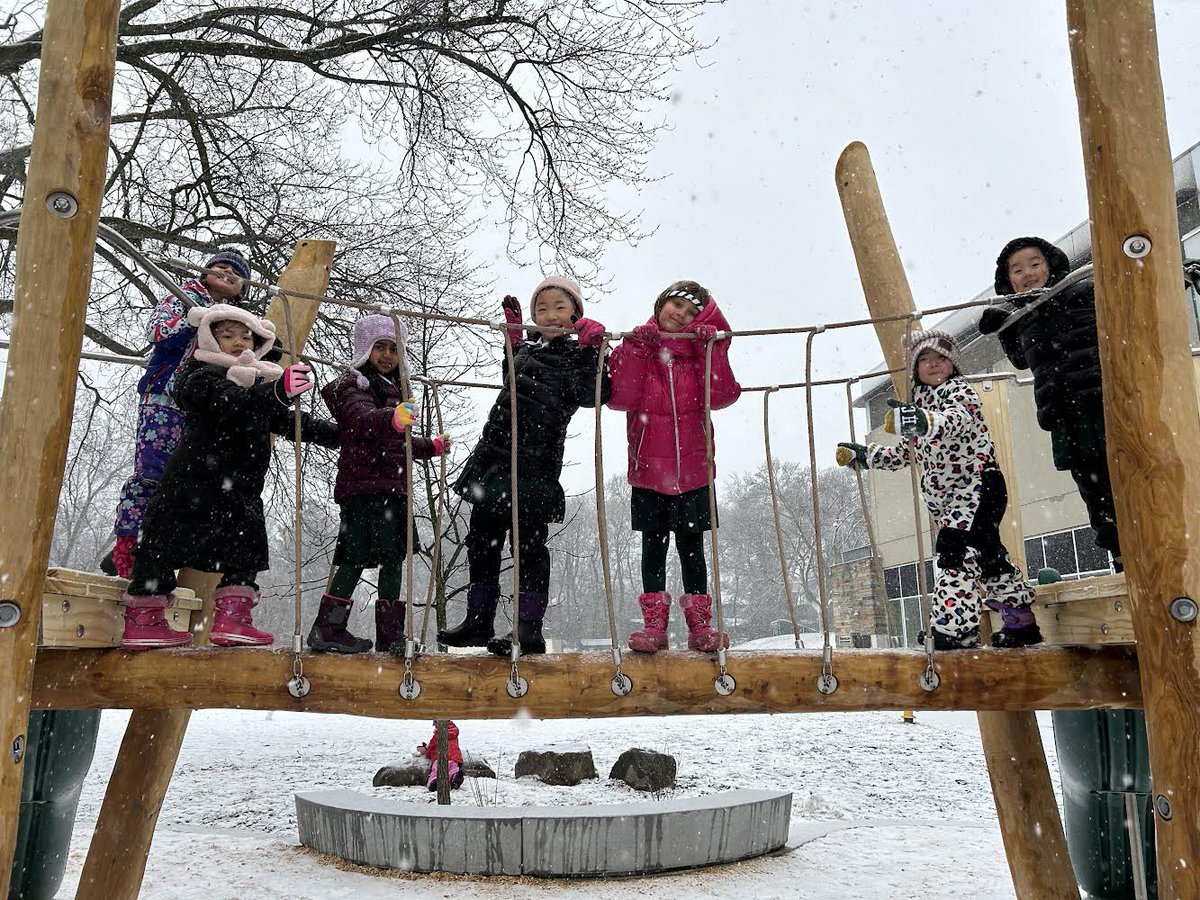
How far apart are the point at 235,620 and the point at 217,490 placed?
401 millimetres

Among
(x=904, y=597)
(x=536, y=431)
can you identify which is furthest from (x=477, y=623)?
(x=904, y=597)

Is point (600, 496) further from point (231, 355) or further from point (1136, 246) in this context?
point (1136, 246)

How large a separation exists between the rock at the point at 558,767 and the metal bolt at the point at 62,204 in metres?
7.04

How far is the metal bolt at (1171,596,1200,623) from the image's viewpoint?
2299mm

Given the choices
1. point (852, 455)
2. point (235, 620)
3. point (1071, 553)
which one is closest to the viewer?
point (235, 620)

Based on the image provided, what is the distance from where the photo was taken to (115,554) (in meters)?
3.34

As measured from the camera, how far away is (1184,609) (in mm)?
2305

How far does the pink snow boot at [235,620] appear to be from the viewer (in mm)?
2764

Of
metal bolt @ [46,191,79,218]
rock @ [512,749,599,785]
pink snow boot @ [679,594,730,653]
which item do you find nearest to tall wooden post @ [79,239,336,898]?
metal bolt @ [46,191,79,218]

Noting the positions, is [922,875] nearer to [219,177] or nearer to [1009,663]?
[1009,663]

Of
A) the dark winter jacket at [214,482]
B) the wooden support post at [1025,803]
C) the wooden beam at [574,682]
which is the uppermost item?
the dark winter jacket at [214,482]

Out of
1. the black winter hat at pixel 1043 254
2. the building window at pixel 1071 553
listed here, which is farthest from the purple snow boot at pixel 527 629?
the building window at pixel 1071 553

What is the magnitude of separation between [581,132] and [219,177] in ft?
10.9

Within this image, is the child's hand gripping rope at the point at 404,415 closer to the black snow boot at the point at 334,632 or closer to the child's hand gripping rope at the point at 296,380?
the child's hand gripping rope at the point at 296,380
